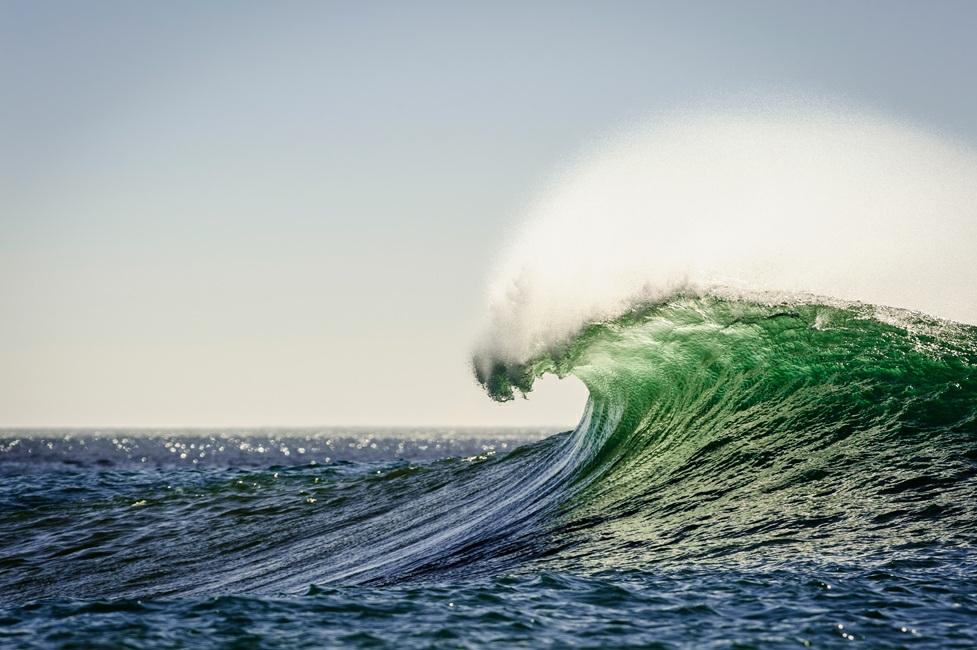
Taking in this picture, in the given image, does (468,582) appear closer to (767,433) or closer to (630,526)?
(630,526)

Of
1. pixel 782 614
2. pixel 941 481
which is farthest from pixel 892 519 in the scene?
pixel 782 614

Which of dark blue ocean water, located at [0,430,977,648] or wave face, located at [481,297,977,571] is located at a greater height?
wave face, located at [481,297,977,571]

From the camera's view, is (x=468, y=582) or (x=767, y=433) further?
(x=767, y=433)

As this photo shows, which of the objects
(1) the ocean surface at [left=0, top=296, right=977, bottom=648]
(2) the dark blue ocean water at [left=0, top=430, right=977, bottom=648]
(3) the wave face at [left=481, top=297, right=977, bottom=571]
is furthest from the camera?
(3) the wave face at [left=481, top=297, right=977, bottom=571]

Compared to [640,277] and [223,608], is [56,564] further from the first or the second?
[640,277]

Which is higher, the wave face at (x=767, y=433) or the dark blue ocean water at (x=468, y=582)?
the wave face at (x=767, y=433)

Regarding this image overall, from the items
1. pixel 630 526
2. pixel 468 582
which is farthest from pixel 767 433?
pixel 468 582

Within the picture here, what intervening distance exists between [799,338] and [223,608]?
7.26 m

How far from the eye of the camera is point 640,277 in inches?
465

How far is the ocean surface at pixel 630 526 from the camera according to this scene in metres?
5.59

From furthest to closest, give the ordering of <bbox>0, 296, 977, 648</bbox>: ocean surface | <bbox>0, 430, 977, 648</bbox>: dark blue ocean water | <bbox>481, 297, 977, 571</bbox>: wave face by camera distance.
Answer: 1. <bbox>481, 297, 977, 571</bbox>: wave face
2. <bbox>0, 296, 977, 648</bbox>: ocean surface
3. <bbox>0, 430, 977, 648</bbox>: dark blue ocean water

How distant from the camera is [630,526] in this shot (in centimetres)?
836

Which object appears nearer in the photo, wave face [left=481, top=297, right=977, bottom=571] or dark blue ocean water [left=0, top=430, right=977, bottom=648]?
dark blue ocean water [left=0, top=430, right=977, bottom=648]

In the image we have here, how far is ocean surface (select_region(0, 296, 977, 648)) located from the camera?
559cm
